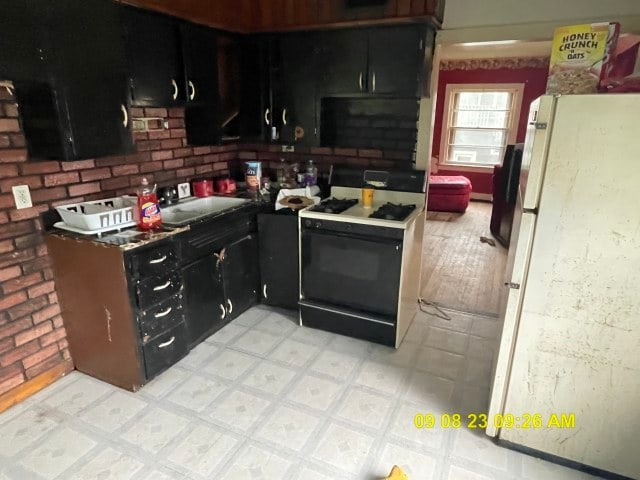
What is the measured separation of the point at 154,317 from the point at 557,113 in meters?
2.15

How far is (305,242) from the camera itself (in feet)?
9.04

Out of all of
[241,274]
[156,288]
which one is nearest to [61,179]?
[156,288]

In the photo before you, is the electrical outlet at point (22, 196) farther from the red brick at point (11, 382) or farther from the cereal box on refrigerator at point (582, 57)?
the cereal box on refrigerator at point (582, 57)

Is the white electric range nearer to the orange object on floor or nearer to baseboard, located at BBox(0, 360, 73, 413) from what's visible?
the orange object on floor

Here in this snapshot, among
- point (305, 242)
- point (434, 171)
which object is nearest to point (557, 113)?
point (305, 242)

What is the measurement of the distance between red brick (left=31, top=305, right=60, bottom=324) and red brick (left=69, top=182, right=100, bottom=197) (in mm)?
647

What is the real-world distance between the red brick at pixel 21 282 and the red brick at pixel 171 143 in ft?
3.81

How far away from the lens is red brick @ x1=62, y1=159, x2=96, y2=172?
2.21 m

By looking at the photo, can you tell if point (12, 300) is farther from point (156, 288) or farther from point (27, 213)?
point (156, 288)

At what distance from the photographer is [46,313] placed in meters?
2.23

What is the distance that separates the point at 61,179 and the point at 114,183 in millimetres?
332

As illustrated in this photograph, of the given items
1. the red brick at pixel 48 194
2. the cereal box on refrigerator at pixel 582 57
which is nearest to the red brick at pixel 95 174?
the red brick at pixel 48 194

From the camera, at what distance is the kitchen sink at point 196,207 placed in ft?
9.12

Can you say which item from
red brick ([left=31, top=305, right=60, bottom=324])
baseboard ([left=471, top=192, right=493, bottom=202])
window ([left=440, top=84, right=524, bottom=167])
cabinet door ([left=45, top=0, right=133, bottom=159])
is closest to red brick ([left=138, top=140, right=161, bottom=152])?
cabinet door ([left=45, top=0, right=133, bottom=159])
